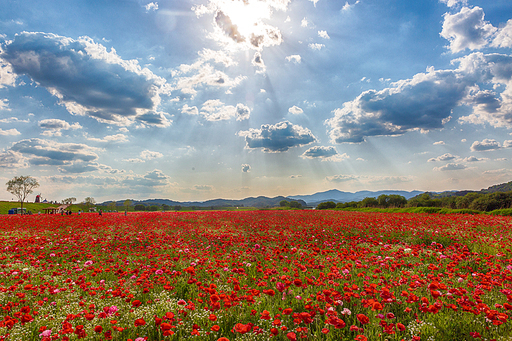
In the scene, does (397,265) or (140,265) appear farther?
(140,265)

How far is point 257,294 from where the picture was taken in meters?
4.93

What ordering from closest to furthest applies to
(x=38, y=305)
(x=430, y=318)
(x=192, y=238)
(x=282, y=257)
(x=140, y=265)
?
(x=430, y=318), (x=38, y=305), (x=140, y=265), (x=282, y=257), (x=192, y=238)

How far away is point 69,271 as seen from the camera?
24.1 feet

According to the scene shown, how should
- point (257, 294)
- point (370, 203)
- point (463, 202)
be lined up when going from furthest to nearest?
point (370, 203), point (463, 202), point (257, 294)

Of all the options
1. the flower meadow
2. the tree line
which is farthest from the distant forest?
the flower meadow

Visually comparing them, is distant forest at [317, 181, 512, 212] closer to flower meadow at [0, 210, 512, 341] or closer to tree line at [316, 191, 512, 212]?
tree line at [316, 191, 512, 212]

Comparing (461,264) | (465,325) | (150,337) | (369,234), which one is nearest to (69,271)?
(150,337)

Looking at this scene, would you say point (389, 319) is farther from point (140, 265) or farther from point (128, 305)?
point (140, 265)

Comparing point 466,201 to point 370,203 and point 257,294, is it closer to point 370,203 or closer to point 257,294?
point 370,203

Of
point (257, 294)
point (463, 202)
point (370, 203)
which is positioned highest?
point (257, 294)

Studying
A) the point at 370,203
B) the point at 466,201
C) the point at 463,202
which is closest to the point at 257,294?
the point at 463,202

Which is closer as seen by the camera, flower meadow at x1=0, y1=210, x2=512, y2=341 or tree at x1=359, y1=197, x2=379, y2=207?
flower meadow at x1=0, y1=210, x2=512, y2=341

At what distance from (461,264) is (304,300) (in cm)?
634

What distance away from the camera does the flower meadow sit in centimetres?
388
